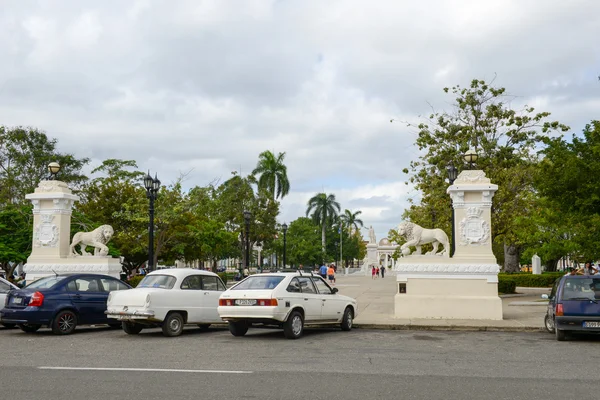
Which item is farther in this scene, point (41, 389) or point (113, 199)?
point (113, 199)

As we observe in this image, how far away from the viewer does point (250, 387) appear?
8.13m

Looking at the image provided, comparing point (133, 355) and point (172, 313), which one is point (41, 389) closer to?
point (133, 355)

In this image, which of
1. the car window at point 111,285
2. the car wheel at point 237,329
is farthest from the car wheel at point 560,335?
the car window at point 111,285

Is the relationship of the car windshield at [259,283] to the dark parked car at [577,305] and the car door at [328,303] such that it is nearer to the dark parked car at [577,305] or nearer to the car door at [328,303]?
the car door at [328,303]

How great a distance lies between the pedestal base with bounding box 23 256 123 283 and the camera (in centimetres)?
2044

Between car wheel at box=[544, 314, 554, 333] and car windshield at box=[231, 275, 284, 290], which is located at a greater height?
car windshield at box=[231, 275, 284, 290]

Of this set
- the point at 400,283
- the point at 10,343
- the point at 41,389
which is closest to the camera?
the point at 41,389

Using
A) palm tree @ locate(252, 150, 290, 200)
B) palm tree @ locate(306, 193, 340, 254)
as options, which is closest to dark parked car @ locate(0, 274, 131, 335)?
palm tree @ locate(252, 150, 290, 200)

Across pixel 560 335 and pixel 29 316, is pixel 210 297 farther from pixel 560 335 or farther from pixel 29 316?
pixel 560 335

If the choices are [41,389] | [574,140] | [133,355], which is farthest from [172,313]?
[574,140]

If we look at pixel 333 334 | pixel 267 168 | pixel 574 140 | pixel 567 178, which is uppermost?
pixel 267 168

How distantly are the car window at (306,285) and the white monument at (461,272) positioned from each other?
14.5ft

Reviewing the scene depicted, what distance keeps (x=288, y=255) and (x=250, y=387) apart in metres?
69.6

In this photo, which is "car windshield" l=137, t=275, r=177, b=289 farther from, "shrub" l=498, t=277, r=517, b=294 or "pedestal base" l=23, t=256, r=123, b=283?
"shrub" l=498, t=277, r=517, b=294
